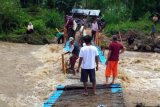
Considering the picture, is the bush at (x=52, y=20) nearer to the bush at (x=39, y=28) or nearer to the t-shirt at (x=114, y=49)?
the bush at (x=39, y=28)

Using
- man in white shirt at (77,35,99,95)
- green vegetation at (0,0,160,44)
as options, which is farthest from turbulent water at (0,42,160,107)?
green vegetation at (0,0,160,44)

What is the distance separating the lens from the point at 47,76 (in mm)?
16031

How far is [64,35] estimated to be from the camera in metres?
24.0

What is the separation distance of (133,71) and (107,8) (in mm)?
29321

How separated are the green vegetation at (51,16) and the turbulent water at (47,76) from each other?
4.27 metres

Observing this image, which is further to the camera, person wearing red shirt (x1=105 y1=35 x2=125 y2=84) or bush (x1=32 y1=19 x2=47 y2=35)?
bush (x1=32 y1=19 x2=47 y2=35)

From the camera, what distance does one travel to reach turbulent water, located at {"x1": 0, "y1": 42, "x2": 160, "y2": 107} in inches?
525

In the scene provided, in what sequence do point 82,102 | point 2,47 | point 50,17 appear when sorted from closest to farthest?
point 82,102
point 2,47
point 50,17

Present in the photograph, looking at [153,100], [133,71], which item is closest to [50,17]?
[133,71]

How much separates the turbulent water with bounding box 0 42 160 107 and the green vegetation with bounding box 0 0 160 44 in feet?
14.0

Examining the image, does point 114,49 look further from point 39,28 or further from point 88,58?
point 39,28

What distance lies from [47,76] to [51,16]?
15730mm

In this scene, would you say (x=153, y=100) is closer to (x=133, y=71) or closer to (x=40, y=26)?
(x=133, y=71)

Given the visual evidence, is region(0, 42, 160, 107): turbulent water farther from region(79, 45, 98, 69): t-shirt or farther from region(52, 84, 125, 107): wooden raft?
region(79, 45, 98, 69): t-shirt
